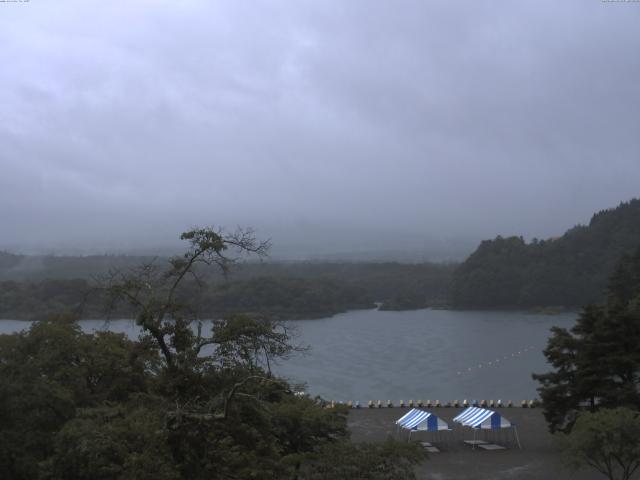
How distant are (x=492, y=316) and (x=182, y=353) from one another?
4411 centimetres

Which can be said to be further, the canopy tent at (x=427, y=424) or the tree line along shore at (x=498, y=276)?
the tree line along shore at (x=498, y=276)

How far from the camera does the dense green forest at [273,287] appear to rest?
36.5 metres

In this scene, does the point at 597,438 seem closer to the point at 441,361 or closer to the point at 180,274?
the point at 180,274

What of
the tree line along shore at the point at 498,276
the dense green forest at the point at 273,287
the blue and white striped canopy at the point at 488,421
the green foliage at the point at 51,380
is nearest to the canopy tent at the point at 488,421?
the blue and white striped canopy at the point at 488,421

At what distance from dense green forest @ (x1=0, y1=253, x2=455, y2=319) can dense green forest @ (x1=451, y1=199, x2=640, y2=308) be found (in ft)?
17.1

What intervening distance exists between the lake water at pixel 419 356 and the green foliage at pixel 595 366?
275 inches

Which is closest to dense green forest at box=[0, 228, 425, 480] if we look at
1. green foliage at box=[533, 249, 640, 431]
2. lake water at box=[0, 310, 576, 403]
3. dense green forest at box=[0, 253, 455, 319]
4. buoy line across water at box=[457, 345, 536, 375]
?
green foliage at box=[533, 249, 640, 431]

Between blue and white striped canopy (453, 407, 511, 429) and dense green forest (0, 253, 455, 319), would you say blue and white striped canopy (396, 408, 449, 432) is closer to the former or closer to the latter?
blue and white striped canopy (453, 407, 511, 429)

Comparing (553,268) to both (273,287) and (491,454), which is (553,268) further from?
(491,454)

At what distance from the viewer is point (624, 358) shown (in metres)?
12.3

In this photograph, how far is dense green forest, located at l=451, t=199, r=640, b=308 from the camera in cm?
4850

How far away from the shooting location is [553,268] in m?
49.6

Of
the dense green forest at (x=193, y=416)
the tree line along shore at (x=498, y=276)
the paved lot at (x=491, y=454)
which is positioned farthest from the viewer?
the tree line along shore at (x=498, y=276)

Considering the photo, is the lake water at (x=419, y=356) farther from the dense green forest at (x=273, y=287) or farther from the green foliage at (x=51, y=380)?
the green foliage at (x=51, y=380)
